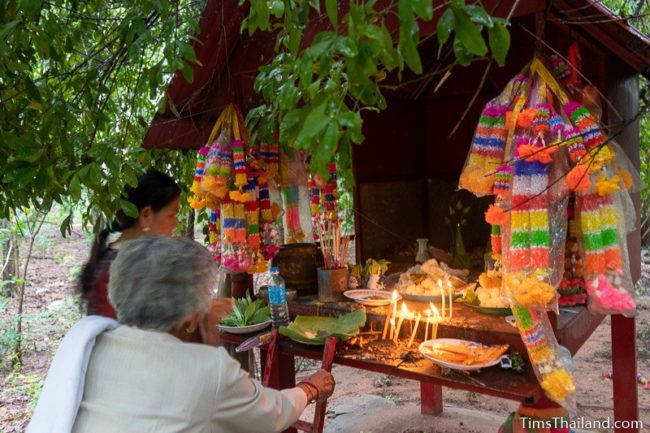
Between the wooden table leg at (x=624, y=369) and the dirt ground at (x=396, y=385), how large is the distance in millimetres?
1173

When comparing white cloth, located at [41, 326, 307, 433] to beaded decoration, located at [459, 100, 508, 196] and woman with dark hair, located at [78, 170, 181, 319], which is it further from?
beaded decoration, located at [459, 100, 508, 196]

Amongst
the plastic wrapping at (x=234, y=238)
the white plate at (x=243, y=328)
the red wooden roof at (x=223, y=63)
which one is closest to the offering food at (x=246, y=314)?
the white plate at (x=243, y=328)

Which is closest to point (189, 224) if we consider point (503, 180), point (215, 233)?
point (215, 233)

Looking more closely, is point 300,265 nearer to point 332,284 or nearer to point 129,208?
point 332,284

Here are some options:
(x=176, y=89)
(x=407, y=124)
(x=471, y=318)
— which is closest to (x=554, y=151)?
(x=471, y=318)

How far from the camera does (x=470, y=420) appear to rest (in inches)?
173

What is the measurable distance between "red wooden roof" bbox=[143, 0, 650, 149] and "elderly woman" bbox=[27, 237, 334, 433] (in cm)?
187

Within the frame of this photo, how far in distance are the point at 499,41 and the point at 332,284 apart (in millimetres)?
2441

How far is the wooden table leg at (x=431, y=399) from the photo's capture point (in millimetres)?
4395

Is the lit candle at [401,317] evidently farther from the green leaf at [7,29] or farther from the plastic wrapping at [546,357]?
the green leaf at [7,29]

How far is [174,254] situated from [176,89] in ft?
8.11

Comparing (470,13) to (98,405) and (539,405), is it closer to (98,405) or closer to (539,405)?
(98,405)

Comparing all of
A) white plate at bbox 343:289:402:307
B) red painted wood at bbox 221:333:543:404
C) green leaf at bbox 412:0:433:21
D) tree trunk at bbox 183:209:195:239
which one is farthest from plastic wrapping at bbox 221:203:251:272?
green leaf at bbox 412:0:433:21

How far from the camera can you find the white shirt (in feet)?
4.87
